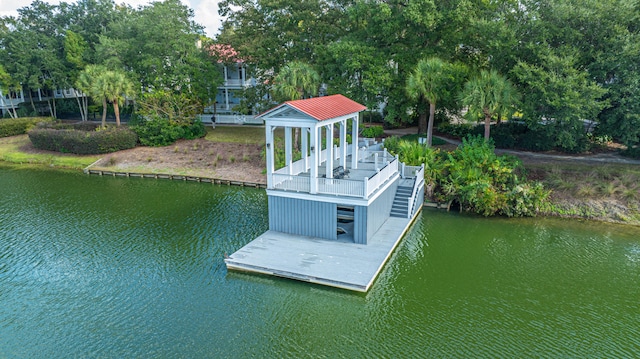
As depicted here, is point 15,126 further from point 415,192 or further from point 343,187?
point 415,192

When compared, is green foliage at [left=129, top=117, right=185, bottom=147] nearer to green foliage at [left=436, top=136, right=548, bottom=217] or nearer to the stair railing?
the stair railing

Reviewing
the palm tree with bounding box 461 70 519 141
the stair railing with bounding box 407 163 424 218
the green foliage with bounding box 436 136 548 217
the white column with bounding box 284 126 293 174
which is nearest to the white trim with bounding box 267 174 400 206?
the white column with bounding box 284 126 293 174

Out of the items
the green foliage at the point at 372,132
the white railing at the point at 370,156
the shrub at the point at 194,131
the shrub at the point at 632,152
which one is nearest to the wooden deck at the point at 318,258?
the white railing at the point at 370,156

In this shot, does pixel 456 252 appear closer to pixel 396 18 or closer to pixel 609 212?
pixel 609 212

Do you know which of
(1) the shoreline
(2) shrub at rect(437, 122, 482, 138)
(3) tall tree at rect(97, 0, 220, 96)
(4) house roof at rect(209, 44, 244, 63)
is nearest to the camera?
(1) the shoreline

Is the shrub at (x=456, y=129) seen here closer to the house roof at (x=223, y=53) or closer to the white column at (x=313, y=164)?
the white column at (x=313, y=164)

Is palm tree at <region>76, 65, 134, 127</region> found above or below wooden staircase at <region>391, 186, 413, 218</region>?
above

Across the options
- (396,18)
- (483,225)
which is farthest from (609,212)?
(396,18)
